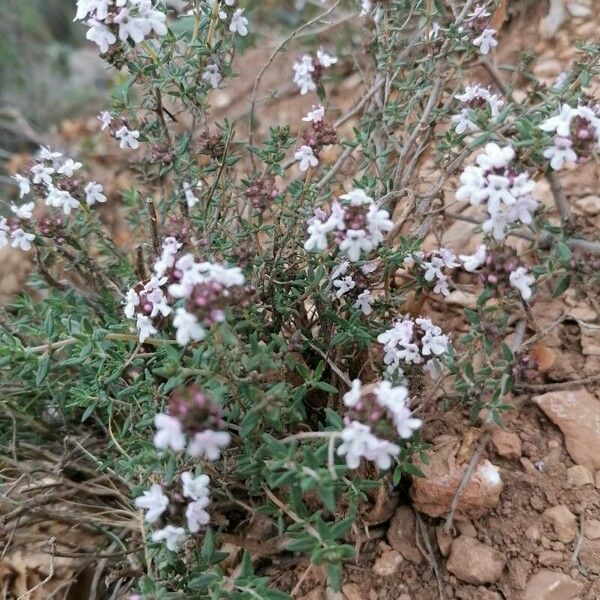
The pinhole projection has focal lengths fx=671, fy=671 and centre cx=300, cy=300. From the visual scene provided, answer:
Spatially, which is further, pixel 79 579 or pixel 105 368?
pixel 79 579

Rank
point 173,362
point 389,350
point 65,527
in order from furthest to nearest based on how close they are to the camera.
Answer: point 65,527 → point 389,350 → point 173,362

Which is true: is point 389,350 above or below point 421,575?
above

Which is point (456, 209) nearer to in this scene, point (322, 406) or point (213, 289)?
point (322, 406)

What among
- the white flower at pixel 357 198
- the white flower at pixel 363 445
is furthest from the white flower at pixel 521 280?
the white flower at pixel 363 445

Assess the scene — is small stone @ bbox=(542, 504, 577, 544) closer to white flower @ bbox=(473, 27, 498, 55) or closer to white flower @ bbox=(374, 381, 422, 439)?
white flower @ bbox=(374, 381, 422, 439)

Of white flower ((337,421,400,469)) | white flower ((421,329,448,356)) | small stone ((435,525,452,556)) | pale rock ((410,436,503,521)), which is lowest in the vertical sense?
small stone ((435,525,452,556))

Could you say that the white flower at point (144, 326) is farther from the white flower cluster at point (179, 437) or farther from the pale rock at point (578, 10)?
the pale rock at point (578, 10)

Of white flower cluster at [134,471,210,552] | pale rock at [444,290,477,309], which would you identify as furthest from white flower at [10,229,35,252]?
pale rock at [444,290,477,309]

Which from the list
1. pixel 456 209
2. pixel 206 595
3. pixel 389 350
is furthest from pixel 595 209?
pixel 206 595
